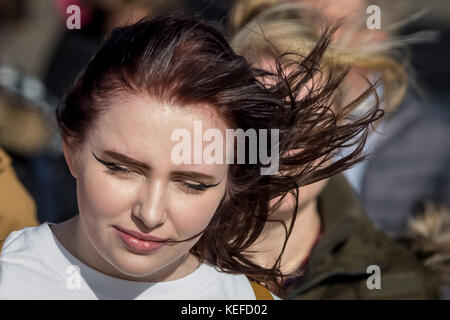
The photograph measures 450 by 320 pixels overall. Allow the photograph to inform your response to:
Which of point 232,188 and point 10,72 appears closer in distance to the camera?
point 232,188

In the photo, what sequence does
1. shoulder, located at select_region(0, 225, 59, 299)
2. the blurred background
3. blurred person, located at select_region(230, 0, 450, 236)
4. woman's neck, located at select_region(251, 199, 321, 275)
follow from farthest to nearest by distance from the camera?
blurred person, located at select_region(230, 0, 450, 236) → the blurred background → woman's neck, located at select_region(251, 199, 321, 275) → shoulder, located at select_region(0, 225, 59, 299)

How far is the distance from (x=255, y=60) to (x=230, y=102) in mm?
354

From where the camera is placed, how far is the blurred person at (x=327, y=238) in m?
2.04

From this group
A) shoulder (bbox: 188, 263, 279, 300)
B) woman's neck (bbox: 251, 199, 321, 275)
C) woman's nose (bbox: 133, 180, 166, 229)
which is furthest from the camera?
woman's neck (bbox: 251, 199, 321, 275)

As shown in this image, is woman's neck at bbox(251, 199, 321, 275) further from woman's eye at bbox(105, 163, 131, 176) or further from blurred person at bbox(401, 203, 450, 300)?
woman's eye at bbox(105, 163, 131, 176)

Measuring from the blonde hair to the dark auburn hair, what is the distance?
0.27m

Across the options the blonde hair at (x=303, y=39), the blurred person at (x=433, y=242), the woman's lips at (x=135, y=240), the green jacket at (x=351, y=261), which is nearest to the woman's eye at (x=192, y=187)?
the woman's lips at (x=135, y=240)

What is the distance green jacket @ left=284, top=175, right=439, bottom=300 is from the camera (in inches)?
84.0

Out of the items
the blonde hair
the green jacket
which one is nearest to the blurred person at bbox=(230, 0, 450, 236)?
the blonde hair
